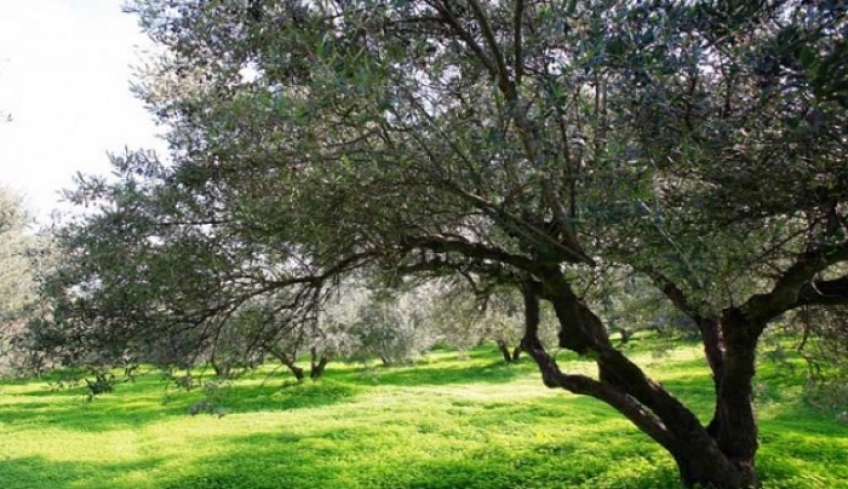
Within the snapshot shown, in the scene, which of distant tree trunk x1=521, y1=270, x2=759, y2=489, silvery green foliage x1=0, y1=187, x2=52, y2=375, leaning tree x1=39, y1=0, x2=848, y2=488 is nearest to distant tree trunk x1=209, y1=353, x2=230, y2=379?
leaning tree x1=39, y1=0, x2=848, y2=488

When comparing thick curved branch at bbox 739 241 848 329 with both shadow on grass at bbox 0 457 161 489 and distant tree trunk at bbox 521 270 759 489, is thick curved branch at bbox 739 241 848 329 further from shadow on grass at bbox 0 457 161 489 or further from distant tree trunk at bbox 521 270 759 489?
shadow on grass at bbox 0 457 161 489

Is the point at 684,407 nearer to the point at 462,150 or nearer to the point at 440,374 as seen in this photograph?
the point at 462,150

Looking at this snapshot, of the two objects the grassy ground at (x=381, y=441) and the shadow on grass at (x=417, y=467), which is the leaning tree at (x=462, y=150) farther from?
the shadow on grass at (x=417, y=467)

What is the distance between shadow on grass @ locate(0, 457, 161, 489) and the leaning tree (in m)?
8.18

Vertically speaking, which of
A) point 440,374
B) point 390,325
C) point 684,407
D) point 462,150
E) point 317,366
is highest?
point 462,150

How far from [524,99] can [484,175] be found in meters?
0.52

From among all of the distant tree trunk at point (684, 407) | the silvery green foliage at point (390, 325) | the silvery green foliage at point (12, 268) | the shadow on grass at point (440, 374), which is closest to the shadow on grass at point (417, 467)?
the distant tree trunk at point (684, 407)

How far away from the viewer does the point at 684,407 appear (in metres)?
8.03

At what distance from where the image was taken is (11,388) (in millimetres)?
31766

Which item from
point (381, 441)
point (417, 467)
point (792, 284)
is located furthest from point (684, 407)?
point (381, 441)

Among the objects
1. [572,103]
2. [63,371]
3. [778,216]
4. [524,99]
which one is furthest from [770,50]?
[63,371]

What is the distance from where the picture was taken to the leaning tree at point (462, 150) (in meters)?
3.06

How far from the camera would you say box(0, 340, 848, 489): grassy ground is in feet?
34.3

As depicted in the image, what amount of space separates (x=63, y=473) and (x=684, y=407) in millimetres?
12037
